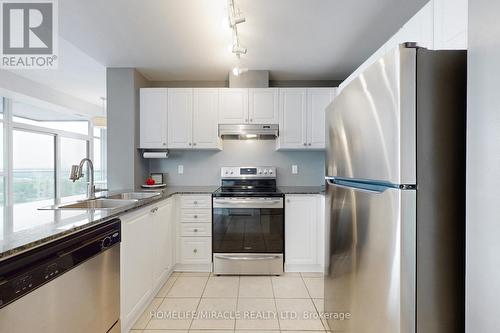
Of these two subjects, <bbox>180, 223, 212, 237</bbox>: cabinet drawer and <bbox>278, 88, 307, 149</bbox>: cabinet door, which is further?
<bbox>278, 88, 307, 149</bbox>: cabinet door

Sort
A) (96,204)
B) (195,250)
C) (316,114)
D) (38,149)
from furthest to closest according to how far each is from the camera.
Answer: (38,149) < (316,114) < (195,250) < (96,204)

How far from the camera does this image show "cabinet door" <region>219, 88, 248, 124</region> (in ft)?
10.3

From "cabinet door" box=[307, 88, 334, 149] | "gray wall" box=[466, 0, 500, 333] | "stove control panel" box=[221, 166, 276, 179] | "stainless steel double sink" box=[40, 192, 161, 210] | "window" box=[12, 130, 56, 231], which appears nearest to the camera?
"gray wall" box=[466, 0, 500, 333]

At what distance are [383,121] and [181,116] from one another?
2.59 meters

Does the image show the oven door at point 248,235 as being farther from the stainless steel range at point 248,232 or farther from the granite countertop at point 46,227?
the granite countertop at point 46,227

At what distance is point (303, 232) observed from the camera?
2832 mm

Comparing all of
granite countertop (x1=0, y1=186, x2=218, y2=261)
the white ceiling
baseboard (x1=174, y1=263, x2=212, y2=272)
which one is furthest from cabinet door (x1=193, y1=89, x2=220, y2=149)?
granite countertop (x1=0, y1=186, x2=218, y2=261)

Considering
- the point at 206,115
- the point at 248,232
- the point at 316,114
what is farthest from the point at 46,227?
the point at 316,114

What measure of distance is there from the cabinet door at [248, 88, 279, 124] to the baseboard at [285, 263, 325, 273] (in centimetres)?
176

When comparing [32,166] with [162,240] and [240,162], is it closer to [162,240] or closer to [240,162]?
[162,240]

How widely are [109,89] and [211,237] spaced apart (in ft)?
7.19

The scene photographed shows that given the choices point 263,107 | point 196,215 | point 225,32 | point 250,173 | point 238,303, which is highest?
point 225,32

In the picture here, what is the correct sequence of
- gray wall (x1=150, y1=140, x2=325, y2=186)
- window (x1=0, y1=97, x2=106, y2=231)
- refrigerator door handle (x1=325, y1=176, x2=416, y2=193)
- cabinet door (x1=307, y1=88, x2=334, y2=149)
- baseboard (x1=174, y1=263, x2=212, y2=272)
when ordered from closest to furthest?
refrigerator door handle (x1=325, y1=176, x2=416, y2=193)
baseboard (x1=174, y1=263, x2=212, y2=272)
cabinet door (x1=307, y1=88, x2=334, y2=149)
gray wall (x1=150, y1=140, x2=325, y2=186)
window (x1=0, y1=97, x2=106, y2=231)

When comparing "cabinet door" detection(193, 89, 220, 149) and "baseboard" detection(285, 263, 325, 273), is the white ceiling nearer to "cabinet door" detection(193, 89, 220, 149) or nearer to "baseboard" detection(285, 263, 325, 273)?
"cabinet door" detection(193, 89, 220, 149)
